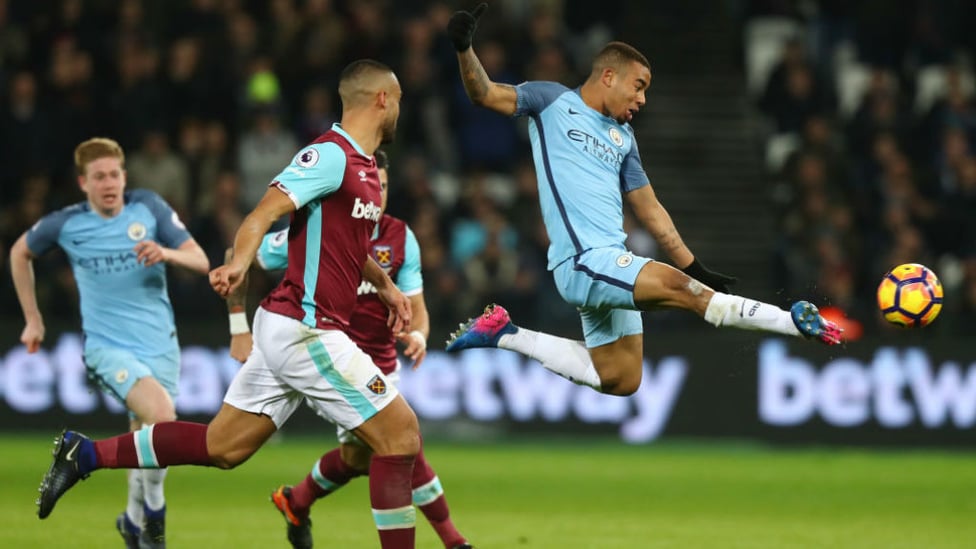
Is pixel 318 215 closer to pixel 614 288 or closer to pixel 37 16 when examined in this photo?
pixel 614 288

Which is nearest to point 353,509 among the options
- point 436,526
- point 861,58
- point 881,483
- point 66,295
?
point 436,526

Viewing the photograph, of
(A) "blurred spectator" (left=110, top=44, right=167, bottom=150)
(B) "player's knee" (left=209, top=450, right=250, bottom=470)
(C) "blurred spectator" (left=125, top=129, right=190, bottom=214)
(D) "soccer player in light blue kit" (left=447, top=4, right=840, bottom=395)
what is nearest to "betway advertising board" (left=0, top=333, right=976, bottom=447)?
(C) "blurred spectator" (left=125, top=129, right=190, bottom=214)

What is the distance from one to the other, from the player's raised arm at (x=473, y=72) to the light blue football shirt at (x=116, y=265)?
1991 millimetres

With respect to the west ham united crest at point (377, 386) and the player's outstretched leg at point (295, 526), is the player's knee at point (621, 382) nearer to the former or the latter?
the player's outstretched leg at point (295, 526)

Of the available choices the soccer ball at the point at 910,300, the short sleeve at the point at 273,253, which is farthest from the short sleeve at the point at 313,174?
the soccer ball at the point at 910,300

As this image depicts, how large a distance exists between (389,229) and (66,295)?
705 cm

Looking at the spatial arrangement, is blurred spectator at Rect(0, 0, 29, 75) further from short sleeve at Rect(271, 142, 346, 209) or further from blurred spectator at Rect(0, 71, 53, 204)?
short sleeve at Rect(271, 142, 346, 209)

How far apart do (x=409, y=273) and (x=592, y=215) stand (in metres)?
1.21

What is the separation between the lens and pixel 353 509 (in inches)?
413

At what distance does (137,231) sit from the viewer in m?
8.73

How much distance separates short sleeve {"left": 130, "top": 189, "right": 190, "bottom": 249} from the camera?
8641mm

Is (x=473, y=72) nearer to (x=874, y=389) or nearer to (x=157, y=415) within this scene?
(x=157, y=415)

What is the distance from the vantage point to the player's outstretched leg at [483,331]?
8.21 meters

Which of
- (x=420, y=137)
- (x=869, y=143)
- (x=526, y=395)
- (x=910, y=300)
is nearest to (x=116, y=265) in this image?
(x=910, y=300)
